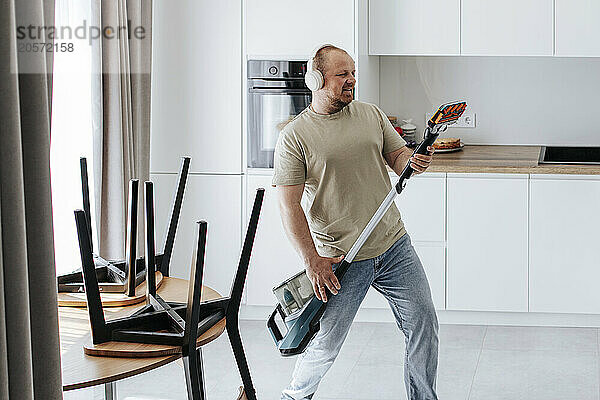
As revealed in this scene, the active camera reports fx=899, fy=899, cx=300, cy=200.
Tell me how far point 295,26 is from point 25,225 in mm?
2809

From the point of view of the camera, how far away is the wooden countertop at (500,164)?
4375 millimetres

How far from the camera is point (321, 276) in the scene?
111 inches

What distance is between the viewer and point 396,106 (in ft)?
17.2

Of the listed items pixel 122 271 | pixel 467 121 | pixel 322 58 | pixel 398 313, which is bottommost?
pixel 398 313

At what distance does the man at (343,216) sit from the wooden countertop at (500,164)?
4.91ft

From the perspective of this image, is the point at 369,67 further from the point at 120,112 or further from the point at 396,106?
the point at 120,112

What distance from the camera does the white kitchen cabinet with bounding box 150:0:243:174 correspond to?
15.0 feet

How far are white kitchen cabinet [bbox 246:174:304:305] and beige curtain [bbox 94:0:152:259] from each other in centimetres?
63

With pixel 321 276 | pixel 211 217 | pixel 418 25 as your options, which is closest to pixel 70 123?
pixel 211 217

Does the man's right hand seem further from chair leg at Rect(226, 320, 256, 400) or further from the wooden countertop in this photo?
the wooden countertop

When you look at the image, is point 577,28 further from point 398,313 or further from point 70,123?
point 70,123

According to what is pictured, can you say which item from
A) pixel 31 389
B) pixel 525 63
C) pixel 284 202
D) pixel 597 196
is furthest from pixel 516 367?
pixel 31 389

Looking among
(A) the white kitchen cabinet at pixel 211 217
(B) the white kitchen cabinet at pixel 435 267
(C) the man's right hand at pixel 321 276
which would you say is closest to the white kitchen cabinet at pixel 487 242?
(B) the white kitchen cabinet at pixel 435 267

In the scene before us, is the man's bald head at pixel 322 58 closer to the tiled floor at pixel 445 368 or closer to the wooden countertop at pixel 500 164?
the tiled floor at pixel 445 368
